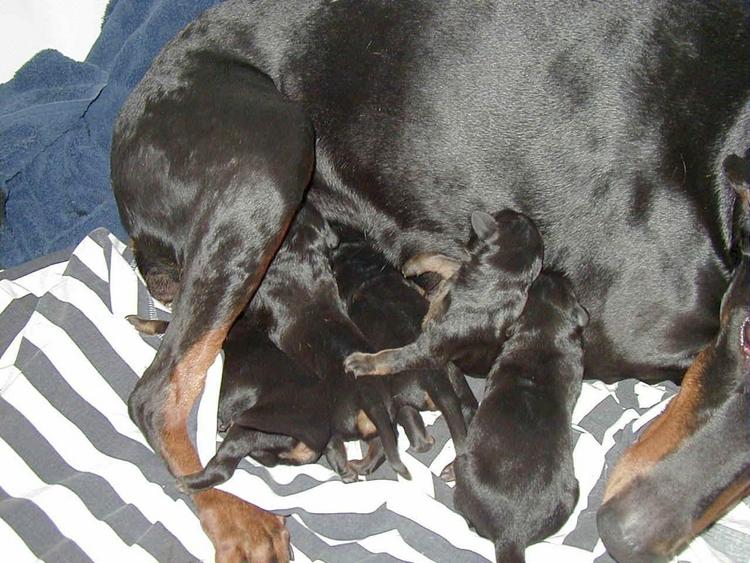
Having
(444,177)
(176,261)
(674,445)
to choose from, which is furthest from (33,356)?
(674,445)

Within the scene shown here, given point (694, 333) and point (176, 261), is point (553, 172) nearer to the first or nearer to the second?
point (694, 333)

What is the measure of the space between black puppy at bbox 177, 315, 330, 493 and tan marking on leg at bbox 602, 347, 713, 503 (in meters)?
0.83

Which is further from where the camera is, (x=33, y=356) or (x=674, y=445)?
(x=33, y=356)

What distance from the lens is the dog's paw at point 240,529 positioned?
2.56 meters

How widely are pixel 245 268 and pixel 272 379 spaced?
1.16 ft

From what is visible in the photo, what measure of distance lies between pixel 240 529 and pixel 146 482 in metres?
0.35

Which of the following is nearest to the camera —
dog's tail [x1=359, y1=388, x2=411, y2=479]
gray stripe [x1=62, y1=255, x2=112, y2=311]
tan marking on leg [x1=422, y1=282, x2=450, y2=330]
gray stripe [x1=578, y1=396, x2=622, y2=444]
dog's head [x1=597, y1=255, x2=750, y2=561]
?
dog's head [x1=597, y1=255, x2=750, y2=561]

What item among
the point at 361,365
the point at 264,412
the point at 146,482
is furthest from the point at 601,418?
the point at 146,482

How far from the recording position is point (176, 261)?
9.61 feet

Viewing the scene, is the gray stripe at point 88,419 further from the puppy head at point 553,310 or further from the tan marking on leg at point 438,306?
the puppy head at point 553,310

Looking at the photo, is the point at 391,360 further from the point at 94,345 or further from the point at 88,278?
the point at 88,278

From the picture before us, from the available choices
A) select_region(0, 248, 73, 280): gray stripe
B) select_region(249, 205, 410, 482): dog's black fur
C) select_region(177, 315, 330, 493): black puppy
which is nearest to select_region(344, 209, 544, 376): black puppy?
select_region(249, 205, 410, 482): dog's black fur

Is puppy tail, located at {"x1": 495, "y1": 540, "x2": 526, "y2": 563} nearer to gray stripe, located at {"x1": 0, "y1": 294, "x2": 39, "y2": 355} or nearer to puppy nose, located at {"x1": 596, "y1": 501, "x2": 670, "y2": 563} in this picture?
puppy nose, located at {"x1": 596, "y1": 501, "x2": 670, "y2": 563}

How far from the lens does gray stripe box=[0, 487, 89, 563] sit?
254 cm
